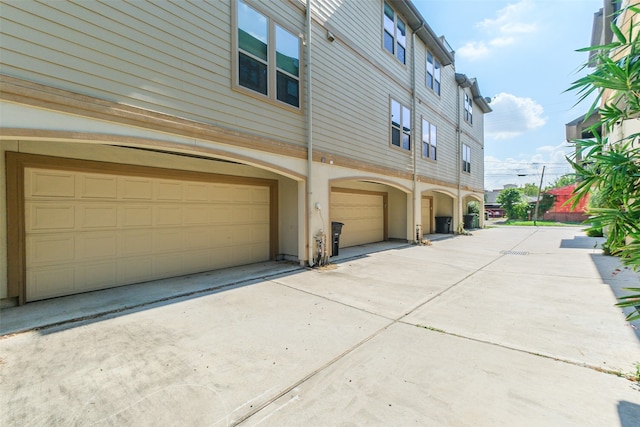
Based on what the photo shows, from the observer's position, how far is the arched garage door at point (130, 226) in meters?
4.46

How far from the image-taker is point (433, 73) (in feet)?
44.1

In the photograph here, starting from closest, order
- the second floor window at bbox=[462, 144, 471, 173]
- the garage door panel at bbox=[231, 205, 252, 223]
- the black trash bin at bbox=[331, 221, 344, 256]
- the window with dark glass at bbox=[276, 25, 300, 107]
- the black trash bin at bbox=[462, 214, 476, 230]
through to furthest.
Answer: the window with dark glass at bbox=[276, 25, 300, 107] < the garage door panel at bbox=[231, 205, 252, 223] < the black trash bin at bbox=[331, 221, 344, 256] < the second floor window at bbox=[462, 144, 471, 173] < the black trash bin at bbox=[462, 214, 476, 230]

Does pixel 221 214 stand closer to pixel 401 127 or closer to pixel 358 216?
pixel 358 216

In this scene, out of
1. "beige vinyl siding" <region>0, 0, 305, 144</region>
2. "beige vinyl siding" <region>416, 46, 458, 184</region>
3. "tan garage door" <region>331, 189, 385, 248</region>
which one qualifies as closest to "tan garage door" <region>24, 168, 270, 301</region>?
"beige vinyl siding" <region>0, 0, 305, 144</region>

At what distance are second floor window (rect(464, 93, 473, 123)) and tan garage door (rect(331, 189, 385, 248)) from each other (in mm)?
9770

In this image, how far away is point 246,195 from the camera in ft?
24.1

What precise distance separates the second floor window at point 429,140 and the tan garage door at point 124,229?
8.40 m

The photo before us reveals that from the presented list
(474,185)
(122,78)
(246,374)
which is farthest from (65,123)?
(474,185)

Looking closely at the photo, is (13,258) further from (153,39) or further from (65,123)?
(153,39)

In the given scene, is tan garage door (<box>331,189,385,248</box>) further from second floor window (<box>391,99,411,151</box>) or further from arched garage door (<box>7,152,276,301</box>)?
arched garage door (<box>7,152,276,301</box>)

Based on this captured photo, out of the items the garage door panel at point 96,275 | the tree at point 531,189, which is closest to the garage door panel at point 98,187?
the garage door panel at point 96,275

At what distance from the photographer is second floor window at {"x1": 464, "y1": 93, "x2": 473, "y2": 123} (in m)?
17.3

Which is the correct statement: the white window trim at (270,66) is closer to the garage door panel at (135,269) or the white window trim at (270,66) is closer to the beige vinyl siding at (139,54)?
the beige vinyl siding at (139,54)

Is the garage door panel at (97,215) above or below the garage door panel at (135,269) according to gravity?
above
